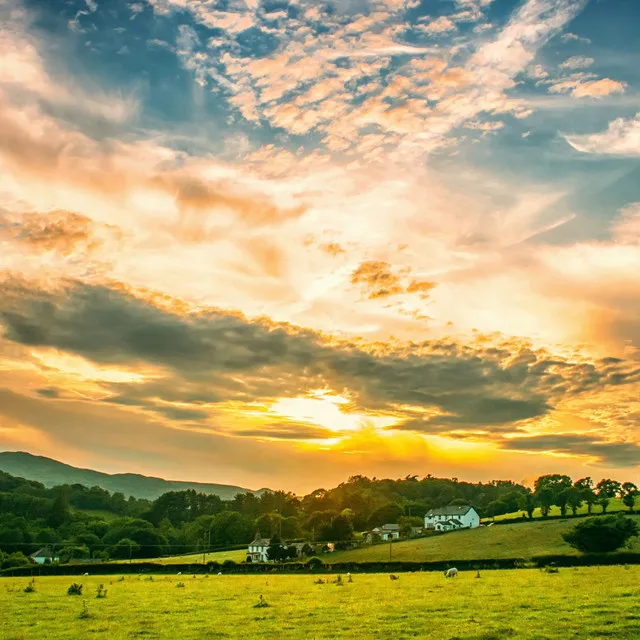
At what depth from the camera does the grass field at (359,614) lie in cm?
2395

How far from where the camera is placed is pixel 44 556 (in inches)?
5256

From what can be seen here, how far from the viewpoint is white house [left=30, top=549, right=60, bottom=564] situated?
5148 inches

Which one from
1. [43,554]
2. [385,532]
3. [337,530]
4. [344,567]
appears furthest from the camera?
[385,532]

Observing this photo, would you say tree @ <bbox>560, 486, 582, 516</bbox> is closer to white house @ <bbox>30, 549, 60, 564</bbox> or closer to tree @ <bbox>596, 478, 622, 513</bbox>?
tree @ <bbox>596, 478, 622, 513</bbox>

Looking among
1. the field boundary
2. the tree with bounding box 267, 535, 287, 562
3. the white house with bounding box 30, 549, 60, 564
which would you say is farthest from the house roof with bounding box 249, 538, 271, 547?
the field boundary

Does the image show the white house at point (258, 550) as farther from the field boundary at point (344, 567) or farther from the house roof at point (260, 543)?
the field boundary at point (344, 567)

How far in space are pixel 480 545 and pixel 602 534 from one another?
108 ft

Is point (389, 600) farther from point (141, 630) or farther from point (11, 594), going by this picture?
point (11, 594)

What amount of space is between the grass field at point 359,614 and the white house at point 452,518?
455 feet

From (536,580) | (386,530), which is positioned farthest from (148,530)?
(536,580)

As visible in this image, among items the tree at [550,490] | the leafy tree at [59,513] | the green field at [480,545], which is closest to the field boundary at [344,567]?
the green field at [480,545]

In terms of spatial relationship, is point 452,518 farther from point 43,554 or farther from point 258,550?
point 43,554

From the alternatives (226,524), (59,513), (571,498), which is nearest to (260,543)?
(226,524)

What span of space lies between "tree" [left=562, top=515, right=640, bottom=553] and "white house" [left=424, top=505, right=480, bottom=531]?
305ft
